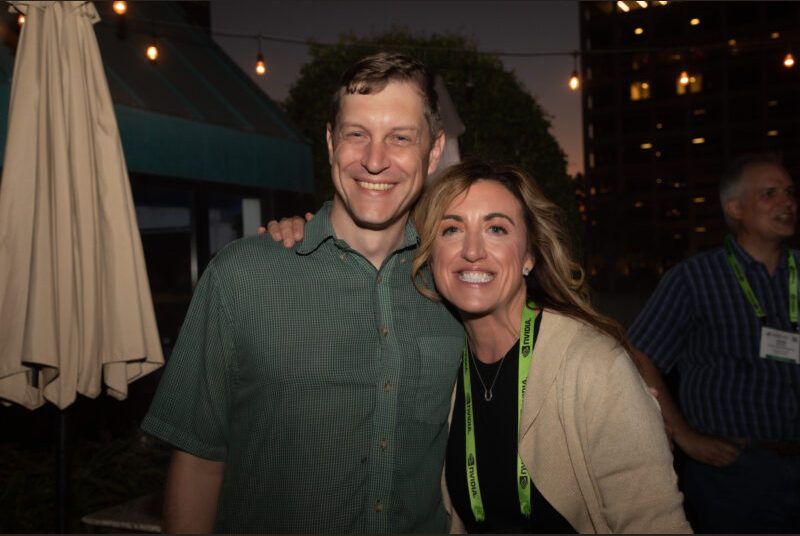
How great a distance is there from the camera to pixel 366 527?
88.2 inches

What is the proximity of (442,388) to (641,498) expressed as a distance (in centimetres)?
81

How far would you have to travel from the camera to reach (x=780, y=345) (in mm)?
3543

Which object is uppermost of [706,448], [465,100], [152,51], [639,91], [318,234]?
[639,91]

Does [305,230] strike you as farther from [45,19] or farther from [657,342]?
[657,342]

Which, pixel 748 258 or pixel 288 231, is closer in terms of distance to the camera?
pixel 288 231

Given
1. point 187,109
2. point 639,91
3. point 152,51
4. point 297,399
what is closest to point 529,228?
point 297,399

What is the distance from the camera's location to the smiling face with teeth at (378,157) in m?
2.42

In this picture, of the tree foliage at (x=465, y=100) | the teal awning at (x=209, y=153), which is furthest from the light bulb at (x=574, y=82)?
the teal awning at (x=209, y=153)

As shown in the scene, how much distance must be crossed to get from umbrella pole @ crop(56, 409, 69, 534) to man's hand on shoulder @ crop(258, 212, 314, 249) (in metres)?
1.87

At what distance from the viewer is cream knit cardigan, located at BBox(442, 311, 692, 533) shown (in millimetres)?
2170

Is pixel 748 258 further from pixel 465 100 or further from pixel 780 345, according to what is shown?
pixel 465 100

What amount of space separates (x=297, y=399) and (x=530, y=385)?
2.82 feet

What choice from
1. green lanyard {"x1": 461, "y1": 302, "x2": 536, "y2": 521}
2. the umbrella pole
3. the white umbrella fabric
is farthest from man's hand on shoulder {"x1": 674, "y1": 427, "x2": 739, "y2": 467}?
the umbrella pole

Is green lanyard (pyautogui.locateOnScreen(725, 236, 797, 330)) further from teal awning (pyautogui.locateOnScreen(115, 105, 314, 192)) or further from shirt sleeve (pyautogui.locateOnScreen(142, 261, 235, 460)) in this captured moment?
teal awning (pyautogui.locateOnScreen(115, 105, 314, 192))
